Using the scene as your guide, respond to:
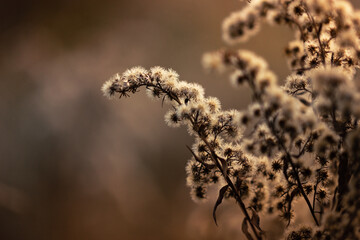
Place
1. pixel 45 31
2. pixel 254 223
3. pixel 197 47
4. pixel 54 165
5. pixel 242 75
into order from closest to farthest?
pixel 242 75
pixel 254 223
pixel 54 165
pixel 45 31
pixel 197 47

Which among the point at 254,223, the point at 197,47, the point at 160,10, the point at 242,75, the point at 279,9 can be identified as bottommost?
the point at 254,223

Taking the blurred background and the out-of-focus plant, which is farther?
the blurred background

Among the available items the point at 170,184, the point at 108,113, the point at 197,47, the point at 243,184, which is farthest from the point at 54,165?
the point at 243,184

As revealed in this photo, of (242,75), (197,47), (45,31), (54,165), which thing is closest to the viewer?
(242,75)

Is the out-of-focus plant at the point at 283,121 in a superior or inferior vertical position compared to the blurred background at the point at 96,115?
inferior

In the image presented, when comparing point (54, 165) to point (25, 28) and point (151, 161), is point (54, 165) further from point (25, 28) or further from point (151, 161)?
point (25, 28)

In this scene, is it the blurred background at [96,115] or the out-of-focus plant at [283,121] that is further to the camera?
the blurred background at [96,115]
